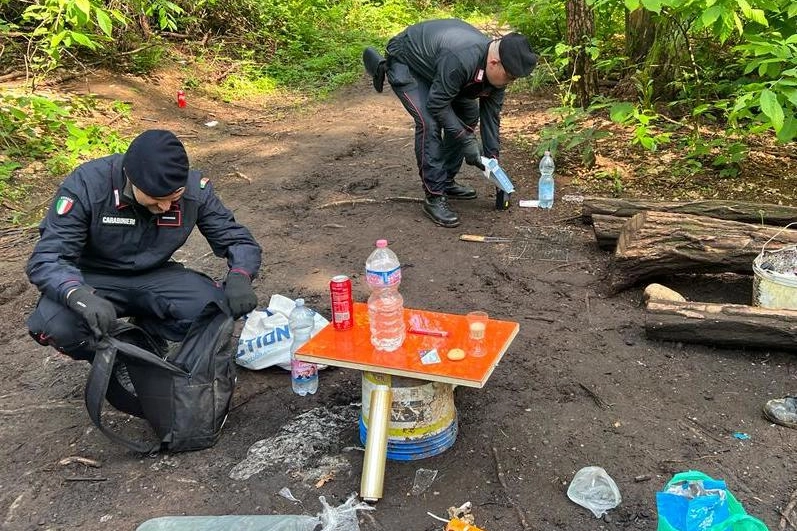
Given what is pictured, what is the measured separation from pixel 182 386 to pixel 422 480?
3.49ft

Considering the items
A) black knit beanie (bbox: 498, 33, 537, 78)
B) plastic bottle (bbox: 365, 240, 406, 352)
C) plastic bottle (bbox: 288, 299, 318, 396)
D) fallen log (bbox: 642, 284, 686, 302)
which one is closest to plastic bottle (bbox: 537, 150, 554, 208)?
black knit beanie (bbox: 498, 33, 537, 78)

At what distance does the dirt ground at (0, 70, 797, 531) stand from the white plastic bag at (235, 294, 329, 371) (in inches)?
3.8

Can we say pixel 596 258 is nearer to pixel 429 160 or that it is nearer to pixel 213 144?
pixel 429 160

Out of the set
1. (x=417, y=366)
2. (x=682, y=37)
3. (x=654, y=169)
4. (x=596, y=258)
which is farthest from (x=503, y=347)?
(x=682, y=37)

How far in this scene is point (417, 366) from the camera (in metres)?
2.59

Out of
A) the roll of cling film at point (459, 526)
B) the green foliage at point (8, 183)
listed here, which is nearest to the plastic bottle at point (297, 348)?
the roll of cling film at point (459, 526)

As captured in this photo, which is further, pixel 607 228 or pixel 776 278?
pixel 607 228

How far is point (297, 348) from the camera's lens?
329cm

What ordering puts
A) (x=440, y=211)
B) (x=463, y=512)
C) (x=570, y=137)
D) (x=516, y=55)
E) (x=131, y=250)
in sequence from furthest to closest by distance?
1. (x=570, y=137)
2. (x=440, y=211)
3. (x=516, y=55)
4. (x=131, y=250)
5. (x=463, y=512)

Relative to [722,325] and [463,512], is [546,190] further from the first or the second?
[463,512]

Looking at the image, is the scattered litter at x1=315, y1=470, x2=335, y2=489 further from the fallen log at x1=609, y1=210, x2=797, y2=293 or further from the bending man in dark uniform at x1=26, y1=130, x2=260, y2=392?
the fallen log at x1=609, y1=210, x2=797, y2=293

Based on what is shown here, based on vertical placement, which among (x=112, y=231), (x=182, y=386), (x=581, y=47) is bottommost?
(x=182, y=386)

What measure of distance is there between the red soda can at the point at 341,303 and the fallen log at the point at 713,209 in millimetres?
2458

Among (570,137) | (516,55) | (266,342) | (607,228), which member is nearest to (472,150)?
(516,55)
